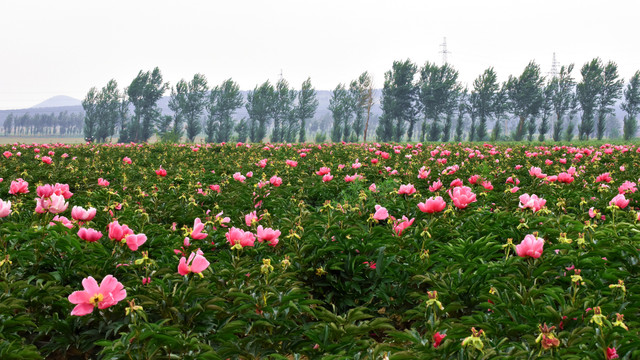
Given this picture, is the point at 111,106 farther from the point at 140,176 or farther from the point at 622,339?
the point at 622,339

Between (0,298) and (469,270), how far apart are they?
252 centimetres

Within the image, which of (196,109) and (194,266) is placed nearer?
(194,266)

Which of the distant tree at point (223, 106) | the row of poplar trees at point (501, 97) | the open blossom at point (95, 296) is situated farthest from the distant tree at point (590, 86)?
the open blossom at point (95, 296)

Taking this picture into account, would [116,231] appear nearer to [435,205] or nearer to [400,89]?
[435,205]

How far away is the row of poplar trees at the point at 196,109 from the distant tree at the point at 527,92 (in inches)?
1235

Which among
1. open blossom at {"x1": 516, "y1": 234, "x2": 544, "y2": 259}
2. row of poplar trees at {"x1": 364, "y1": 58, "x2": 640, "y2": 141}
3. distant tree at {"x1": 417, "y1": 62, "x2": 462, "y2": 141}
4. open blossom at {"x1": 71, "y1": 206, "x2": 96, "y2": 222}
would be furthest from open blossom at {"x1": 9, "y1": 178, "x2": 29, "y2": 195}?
distant tree at {"x1": 417, "y1": 62, "x2": 462, "y2": 141}

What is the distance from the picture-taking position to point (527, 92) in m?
56.1

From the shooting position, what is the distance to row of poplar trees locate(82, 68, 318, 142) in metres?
59.9

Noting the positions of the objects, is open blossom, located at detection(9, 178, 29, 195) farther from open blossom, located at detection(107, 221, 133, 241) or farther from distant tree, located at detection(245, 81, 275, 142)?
distant tree, located at detection(245, 81, 275, 142)

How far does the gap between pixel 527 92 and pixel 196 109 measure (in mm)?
50265

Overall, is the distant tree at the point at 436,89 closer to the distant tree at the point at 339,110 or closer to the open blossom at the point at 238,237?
the distant tree at the point at 339,110

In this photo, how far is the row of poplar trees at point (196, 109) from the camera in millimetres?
59938

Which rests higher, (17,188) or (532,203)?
(532,203)

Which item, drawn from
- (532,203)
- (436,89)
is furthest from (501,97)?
(532,203)
